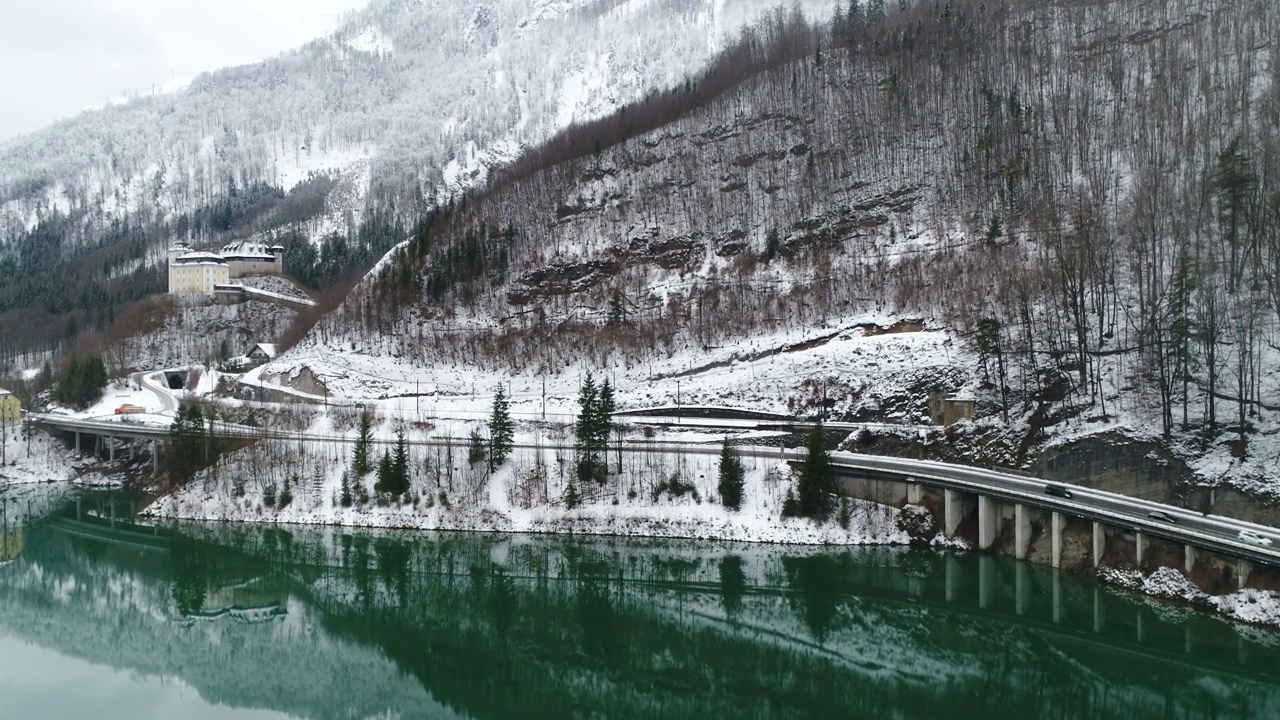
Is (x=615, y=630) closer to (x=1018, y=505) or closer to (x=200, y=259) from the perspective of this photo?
(x=1018, y=505)

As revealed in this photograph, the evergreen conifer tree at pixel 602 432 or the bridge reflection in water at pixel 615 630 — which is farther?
the evergreen conifer tree at pixel 602 432

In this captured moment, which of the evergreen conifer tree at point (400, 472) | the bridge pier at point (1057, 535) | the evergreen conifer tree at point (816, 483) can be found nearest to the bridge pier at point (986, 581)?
the bridge pier at point (1057, 535)

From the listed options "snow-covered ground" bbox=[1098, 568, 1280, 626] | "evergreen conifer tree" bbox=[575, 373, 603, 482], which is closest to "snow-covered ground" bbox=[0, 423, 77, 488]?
"evergreen conifer tree" bbox=[575, 373, 603, 482]

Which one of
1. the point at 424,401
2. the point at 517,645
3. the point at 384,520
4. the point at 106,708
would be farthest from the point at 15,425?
the point at 517,645

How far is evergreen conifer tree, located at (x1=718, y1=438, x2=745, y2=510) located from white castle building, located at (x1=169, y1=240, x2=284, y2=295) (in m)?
78.2

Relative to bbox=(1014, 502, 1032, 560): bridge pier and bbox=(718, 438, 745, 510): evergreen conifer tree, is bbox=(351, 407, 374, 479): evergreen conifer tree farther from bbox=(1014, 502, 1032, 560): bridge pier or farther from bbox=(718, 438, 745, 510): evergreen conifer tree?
bbox=(1014, 502, 1032, 560): bridge pier

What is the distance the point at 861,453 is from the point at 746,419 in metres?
8.20

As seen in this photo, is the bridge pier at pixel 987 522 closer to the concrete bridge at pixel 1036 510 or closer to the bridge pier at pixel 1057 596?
the concrete bridge at pixel 1036 510

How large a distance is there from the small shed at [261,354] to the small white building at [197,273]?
28164 millimetres

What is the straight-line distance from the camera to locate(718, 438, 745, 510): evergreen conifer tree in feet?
138

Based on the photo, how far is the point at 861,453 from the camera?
45344 millimetres

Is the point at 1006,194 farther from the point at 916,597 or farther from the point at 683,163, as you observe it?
the point at 916,597

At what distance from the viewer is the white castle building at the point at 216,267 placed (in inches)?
3942

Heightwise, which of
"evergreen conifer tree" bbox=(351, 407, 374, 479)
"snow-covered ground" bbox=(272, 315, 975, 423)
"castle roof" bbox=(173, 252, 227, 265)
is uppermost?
"castle roof" bbox=(173, 252, 227, 265)
